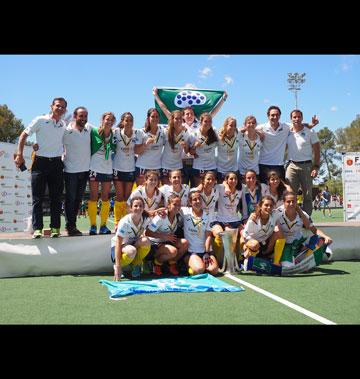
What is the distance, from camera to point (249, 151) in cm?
701

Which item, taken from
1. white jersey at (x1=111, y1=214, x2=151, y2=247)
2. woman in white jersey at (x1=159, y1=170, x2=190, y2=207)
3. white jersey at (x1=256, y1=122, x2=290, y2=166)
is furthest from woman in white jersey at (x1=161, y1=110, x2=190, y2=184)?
white jersey at (x1=256, y1=122, x2=290, y2=166)

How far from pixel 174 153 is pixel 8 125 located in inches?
1323

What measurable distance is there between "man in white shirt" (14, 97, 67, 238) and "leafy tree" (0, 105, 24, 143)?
32.9m

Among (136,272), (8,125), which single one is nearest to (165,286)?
(136,272)

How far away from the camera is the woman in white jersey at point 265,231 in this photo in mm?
6051

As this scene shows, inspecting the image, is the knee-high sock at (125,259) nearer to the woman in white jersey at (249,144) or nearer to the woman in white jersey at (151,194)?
the woman in white jersey at (151,194)

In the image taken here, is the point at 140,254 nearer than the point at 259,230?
Yes

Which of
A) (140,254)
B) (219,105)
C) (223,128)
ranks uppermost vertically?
(219,105)

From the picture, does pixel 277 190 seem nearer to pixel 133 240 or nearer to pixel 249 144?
pixel 249 144

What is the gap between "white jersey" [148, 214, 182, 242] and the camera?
598cm

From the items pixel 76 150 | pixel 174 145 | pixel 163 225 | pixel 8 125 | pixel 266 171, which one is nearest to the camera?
pixel 163 225

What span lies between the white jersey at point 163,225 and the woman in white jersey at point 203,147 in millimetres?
1032

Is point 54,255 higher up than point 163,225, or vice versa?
point 163,225
